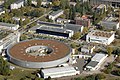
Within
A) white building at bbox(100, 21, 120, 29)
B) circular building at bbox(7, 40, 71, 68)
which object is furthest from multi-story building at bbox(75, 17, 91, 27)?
circular building at bbox(7, 40, 71, 68)

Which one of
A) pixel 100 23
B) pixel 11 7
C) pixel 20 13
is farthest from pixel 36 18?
pixel 100 23

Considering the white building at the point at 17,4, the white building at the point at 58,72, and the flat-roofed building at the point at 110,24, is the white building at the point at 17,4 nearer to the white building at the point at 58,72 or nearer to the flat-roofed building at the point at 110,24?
the flat-roofed building at the point at 110,24

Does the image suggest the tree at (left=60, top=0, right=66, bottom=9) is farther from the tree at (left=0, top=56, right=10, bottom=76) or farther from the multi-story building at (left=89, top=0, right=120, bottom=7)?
the tree at (left=0, top=56, right=10, bottom=76)

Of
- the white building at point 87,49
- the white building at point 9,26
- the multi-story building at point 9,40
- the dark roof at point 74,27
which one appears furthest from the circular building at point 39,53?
the white building at point 9,26

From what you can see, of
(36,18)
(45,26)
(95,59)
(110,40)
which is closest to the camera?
(95,59)

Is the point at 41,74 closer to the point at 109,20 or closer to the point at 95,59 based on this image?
the point at 95,59

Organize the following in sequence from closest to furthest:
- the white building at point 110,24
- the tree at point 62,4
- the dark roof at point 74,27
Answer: the dark roof at point 74,27 → the white building at point 110,24 → the tree at point 62,4
